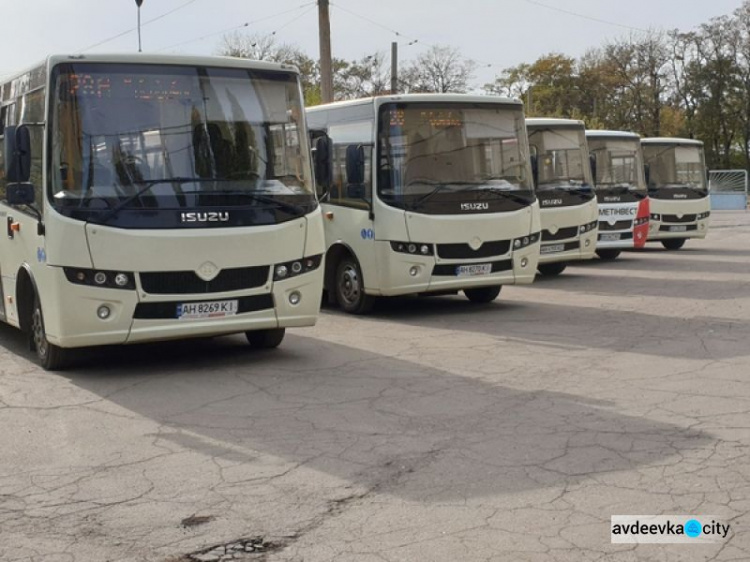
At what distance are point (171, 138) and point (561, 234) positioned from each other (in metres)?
10.0

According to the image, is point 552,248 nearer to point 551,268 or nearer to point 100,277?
point 551,268

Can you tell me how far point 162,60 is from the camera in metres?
9.86

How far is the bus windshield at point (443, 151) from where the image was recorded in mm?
13617

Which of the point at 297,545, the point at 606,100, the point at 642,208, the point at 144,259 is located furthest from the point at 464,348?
the point at 606,100

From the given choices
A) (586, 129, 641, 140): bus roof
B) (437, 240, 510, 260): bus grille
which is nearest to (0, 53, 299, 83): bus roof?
(437, 240, 510, 260): bus grille

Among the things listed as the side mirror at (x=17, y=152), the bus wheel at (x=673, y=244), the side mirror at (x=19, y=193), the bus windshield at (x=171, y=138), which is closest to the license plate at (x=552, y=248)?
the bus windshield at (x=171, y=138)

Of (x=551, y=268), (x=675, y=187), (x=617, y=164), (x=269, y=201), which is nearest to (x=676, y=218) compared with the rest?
(x=675, y=187)

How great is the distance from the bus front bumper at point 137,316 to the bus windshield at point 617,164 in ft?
44.1

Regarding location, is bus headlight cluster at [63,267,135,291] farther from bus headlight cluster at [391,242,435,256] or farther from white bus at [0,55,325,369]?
bus headlight cluster at [391,242,435,256]

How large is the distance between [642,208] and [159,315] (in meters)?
15.3

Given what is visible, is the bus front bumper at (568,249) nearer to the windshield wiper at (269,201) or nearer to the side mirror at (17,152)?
the windshield wiper at (269,201)

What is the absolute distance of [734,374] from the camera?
9.46 m

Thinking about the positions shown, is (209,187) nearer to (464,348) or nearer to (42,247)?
(42,247)

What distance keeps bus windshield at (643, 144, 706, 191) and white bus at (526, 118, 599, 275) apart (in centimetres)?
667
